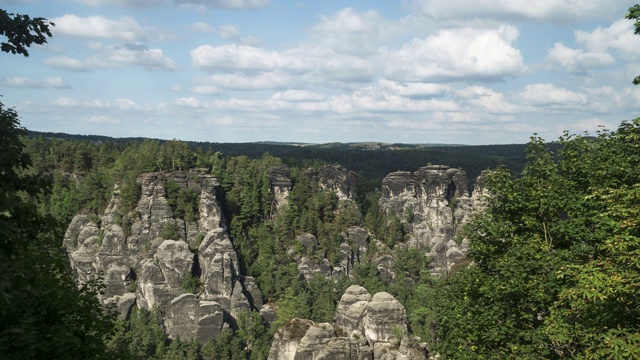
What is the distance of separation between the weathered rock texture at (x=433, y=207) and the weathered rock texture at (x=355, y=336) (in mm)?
25960

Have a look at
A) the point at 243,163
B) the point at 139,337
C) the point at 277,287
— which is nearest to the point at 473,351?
the point at 139,337

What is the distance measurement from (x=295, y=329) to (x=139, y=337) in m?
19.7

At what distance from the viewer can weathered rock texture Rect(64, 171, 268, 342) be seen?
206 feet

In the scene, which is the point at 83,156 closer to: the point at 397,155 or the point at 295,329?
the point at 295,329

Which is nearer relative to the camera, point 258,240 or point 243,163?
point 258,240

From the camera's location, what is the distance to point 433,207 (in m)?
88.1

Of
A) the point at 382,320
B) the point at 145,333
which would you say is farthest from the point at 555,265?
the point at 145,333

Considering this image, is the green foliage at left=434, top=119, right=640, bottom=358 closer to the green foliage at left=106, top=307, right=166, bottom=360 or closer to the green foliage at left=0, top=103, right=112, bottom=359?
the green foliage at left=0, top=103, right=112, bottom=359

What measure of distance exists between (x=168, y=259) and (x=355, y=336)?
28.0 metres

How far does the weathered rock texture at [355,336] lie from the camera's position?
4791 centimetres

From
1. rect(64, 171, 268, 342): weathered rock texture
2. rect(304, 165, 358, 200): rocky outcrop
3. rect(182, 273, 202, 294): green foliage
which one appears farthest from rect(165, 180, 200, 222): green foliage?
rect(304, 165, 358, 200): rocky outcrop

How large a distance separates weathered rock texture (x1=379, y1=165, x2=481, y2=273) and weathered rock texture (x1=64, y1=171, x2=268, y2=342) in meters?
31.0

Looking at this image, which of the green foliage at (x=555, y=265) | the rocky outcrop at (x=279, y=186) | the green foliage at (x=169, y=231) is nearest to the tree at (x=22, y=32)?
the green foliage at (x=555, y=265)

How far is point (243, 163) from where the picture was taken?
9494cm
